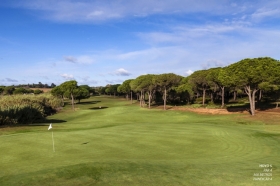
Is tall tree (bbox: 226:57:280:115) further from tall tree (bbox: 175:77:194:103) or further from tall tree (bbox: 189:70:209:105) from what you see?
tall tree (bbox: 175:77:194:103)

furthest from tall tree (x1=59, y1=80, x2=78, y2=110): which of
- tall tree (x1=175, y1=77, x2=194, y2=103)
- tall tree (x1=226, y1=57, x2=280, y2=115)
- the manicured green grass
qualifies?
the manicured green grass

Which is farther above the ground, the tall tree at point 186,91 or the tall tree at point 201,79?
the tall tree at point 201,79

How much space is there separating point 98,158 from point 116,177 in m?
3.10

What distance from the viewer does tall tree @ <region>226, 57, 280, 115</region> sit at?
127 ft

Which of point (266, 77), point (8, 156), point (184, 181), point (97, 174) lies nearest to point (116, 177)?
point (97, 174)

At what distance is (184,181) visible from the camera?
380 inches

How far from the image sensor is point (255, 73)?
3878 centimetres

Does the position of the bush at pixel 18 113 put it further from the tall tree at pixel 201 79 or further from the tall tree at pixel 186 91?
the tall tree at pixel 186 91

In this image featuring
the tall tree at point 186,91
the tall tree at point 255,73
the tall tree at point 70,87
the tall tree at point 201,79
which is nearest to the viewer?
the tall tree at point 255,73

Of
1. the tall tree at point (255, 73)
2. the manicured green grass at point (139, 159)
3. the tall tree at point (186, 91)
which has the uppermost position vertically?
the tall tree at point (255, 73)

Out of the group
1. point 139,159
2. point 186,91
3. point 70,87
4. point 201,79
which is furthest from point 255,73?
point 70,87

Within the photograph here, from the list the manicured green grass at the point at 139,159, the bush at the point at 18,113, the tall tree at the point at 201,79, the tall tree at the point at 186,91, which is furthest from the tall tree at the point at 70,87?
the manicured green grass at the point at 139,159

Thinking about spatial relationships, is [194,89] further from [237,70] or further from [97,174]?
[97,174]

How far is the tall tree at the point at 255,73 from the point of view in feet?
127
